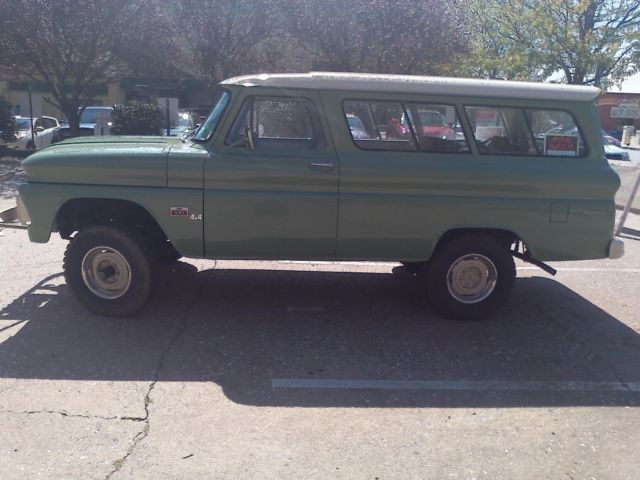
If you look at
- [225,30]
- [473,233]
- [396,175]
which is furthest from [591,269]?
[225,30]

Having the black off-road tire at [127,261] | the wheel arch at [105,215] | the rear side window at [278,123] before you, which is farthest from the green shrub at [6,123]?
the rear side window at [278,123]

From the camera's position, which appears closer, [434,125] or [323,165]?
[323,165]

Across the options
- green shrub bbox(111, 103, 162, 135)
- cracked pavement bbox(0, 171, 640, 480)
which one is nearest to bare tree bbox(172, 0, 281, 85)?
green shrub bbox(111, 103, 162, 135)

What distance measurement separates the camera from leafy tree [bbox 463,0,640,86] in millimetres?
19562

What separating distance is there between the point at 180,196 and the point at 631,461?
3.69 m

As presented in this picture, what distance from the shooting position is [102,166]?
198 inches

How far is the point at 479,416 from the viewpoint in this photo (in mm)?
3977

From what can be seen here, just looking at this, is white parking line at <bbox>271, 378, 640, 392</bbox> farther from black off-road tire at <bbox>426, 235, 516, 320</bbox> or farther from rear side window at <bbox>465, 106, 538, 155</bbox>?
rear side window at <bbox>465, 106, 538, 155</bbox>

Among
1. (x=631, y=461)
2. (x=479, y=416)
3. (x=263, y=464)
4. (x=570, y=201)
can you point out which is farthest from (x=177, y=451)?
(x=570, y=201)

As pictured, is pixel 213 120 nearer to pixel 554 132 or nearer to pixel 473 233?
pixel 473 233

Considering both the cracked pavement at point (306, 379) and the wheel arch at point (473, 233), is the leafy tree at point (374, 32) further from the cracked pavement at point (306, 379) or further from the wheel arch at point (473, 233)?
the wheel arch at point (473, 233)

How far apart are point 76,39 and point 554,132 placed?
1515 centimetres

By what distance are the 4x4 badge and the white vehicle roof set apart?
1166mm

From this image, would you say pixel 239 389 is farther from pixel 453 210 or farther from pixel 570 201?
pixel 570 201
